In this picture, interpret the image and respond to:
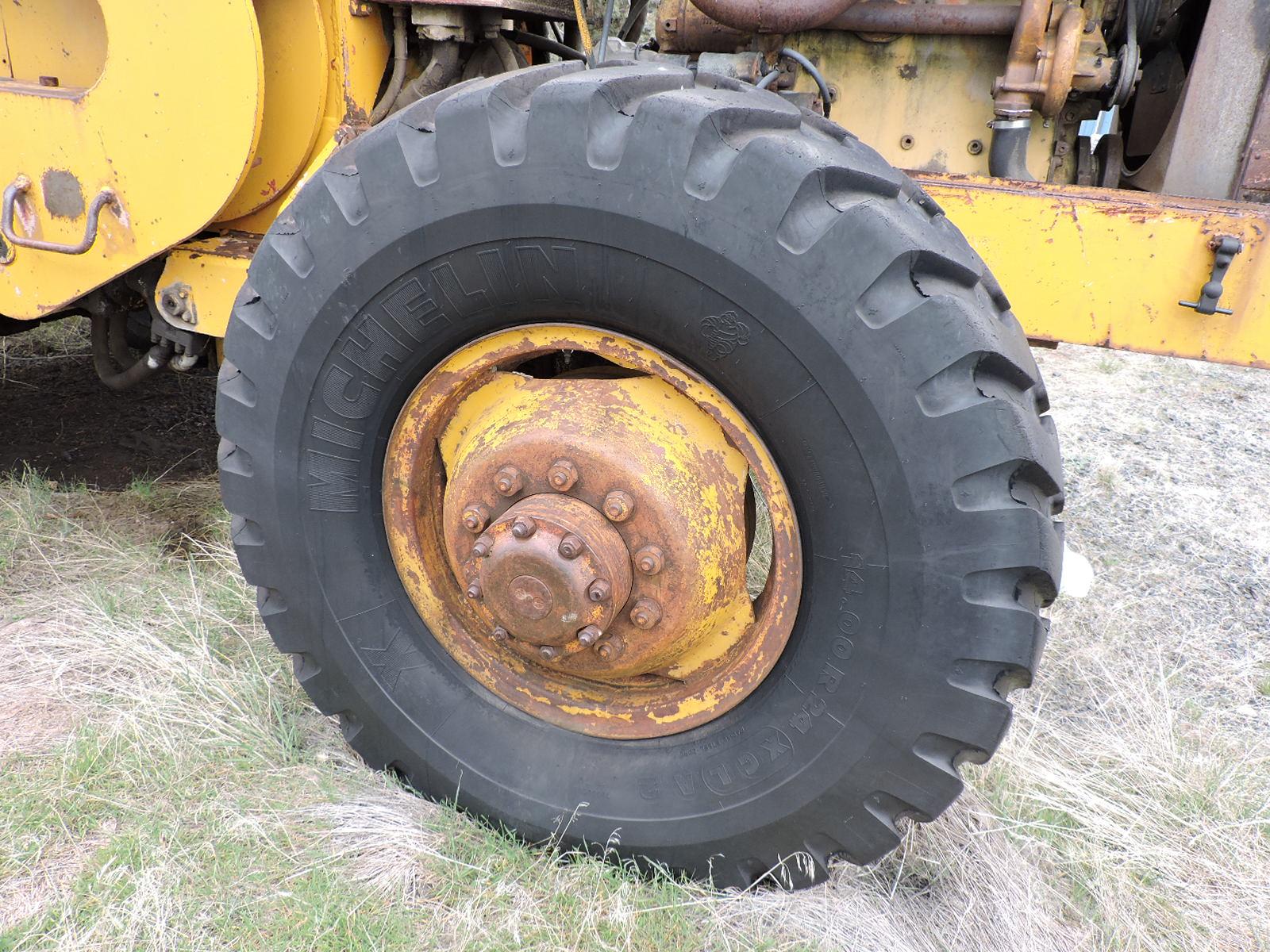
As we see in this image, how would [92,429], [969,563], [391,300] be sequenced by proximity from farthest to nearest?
[92,429], [391,300], [969,563]

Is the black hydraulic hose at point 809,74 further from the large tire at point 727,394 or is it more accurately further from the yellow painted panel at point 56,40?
the yellow painted panel at point 56,40

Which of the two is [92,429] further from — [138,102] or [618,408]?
[618,408]

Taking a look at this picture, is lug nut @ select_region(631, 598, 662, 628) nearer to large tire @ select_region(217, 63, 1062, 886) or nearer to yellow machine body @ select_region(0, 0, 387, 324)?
large tire @ select_region(217, 63, 1062, 886)

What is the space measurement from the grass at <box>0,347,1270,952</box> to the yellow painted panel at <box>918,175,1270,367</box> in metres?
1.03

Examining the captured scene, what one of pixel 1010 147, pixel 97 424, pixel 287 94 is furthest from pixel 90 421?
pixel 1010 147

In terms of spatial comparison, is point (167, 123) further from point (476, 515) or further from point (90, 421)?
point (90, 421)

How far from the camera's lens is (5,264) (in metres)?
2.35

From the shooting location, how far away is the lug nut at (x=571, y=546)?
1.68 m

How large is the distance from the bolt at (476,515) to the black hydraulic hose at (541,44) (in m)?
1.45

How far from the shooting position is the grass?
177 centimetres

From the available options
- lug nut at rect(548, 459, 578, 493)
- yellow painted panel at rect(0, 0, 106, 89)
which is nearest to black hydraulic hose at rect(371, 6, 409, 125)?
yellow painted panel at rect(0, 0, 106, 89)

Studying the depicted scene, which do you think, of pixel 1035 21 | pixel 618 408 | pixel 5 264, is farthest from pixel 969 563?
pixel 5 264

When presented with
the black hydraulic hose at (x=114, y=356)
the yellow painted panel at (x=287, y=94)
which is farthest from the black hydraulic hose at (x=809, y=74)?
the black hydraulic hose at (x=114, y=356)

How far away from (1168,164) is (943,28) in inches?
23.7
